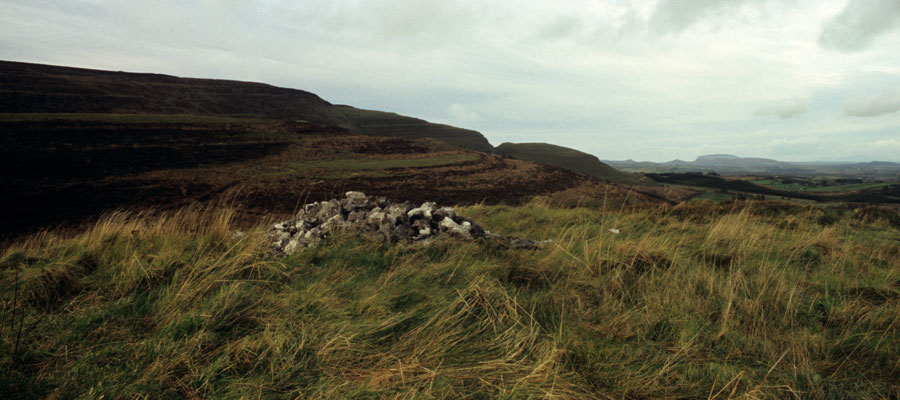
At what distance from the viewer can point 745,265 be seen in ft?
16.9

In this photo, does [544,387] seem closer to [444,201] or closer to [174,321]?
[174,321]

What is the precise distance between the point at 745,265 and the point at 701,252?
718mm

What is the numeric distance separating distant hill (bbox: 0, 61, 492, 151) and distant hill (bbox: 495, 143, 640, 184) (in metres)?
10.5

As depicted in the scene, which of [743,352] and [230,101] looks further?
[230,101]

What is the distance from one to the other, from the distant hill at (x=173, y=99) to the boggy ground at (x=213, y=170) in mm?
16684

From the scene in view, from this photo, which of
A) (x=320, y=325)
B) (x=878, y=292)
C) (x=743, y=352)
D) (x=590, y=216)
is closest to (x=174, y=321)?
(x=320, y=325)

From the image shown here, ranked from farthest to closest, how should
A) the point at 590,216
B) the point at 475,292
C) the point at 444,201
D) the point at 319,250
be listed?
the point at 444,201 < the point at 590,216 < the point at 319,250 < the point at 475,292

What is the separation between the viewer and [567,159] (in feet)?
262

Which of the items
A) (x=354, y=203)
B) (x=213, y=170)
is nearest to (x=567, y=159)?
(x=213, y=170)

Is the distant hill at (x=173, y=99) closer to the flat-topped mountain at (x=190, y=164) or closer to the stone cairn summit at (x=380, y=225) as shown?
the flat-topped mountain at (x=190, y=164)

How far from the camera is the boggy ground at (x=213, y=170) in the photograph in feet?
52.9

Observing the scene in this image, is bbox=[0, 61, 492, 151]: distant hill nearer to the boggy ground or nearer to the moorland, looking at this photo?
the boggy ground

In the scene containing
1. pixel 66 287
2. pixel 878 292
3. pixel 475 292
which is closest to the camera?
pixel 475 292

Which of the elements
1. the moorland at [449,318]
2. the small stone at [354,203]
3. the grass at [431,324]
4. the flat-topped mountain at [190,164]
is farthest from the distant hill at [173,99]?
the grass at [431,324]
